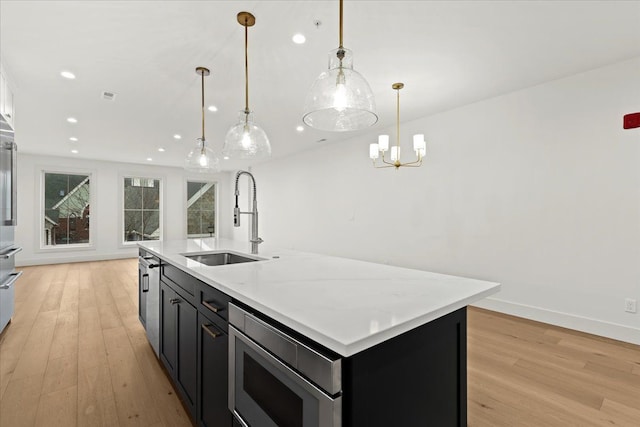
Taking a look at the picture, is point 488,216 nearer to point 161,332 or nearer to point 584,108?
point 584,108

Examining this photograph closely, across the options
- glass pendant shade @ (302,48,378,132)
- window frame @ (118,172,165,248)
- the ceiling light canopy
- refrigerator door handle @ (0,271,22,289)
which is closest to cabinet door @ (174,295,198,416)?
glass pendant shade @ (302,48,378,132)

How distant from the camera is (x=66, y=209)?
7652mm

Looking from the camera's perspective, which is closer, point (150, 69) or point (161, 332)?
point (161, 332)

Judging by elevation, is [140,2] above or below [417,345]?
above

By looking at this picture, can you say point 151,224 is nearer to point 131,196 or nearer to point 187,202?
point 131,196

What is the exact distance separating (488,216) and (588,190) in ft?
3.22

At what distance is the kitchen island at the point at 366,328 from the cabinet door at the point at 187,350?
32mm

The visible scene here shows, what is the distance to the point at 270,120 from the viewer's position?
4801 millimetres

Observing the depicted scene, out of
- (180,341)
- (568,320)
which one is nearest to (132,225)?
(180,341)

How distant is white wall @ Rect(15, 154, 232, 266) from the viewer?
23.2 feet

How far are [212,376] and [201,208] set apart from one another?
9010 mm

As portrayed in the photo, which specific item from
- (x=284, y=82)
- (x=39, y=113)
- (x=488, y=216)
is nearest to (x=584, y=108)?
(x=488, y=216)

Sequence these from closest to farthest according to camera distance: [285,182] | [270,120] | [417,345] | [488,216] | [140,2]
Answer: [417,345] < [140,2] < [488,216] < [270,120] < [285,182]

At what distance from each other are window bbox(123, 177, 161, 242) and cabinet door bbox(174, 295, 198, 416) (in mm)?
7826
